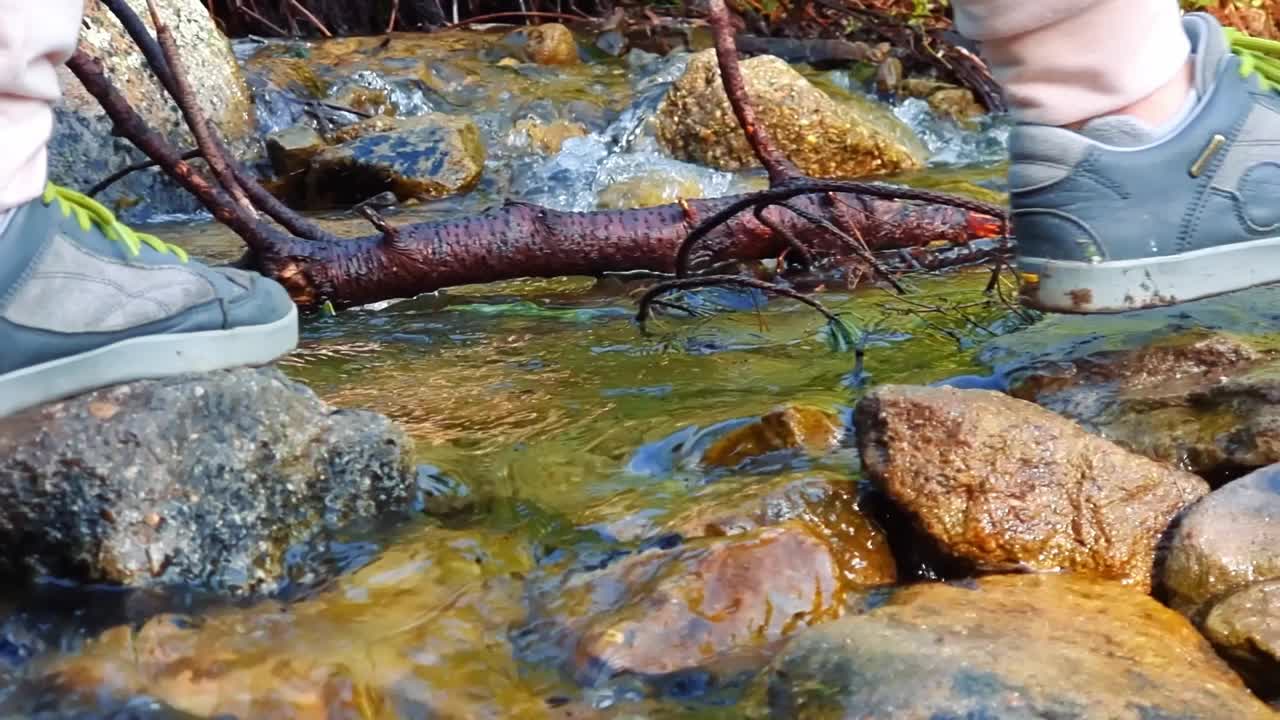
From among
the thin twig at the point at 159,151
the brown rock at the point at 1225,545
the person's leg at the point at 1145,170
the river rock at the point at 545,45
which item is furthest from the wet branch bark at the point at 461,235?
the river rock at the point at 545,45

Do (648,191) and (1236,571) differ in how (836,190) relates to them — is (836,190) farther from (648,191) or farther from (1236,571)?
(648,191)

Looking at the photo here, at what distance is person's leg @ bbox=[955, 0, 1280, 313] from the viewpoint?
2.10 m

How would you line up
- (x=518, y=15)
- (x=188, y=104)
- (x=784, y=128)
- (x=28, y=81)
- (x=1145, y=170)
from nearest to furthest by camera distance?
(x=28, y=81) → (x=1145, y=170) → (x=188, y=104) → (x=784, y=128) → (x=518, y=15)

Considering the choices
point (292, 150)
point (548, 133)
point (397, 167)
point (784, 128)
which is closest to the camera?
point (397, 167)

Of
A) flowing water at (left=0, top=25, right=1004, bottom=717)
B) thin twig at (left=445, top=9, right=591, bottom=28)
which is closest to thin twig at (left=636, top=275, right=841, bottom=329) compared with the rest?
flowing water at (left=0, top=25, right=1004, bottom=717)

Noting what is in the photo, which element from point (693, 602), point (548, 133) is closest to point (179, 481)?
point (693, 602)

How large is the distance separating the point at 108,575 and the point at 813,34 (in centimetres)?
850

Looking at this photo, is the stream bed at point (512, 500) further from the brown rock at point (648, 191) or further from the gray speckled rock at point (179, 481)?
the brown rock at point (648, 191)

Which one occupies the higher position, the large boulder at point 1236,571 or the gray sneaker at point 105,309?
the gray sneaker at point 105,309

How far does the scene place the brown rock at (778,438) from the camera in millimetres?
2311

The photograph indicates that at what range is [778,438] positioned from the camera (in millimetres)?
2318

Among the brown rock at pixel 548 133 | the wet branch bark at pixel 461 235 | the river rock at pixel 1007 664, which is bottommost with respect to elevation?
the brown rock at pixel 548 133

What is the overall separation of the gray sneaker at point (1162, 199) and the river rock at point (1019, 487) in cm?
27

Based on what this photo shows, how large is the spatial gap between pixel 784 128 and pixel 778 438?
179 inches
